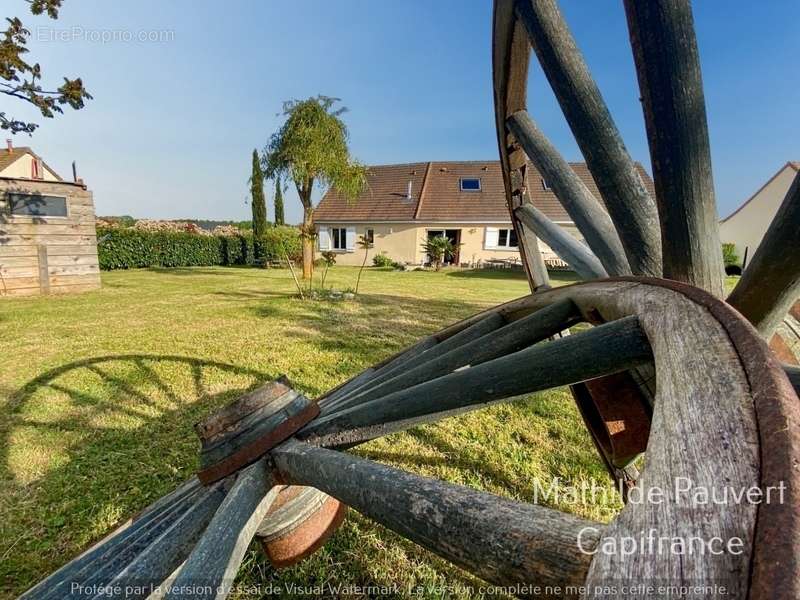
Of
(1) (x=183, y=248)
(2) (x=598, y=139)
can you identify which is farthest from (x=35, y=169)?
(2) (x=598, y=139)

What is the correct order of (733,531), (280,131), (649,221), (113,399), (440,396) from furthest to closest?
1. (280,131)
2. (113,399)
3. (649,221)
4. (440,396)
5. (733,531)

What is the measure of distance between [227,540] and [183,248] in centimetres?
2124

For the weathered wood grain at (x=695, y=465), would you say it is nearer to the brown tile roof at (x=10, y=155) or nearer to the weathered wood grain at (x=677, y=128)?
the weathered wood grain at (x=677, y=128)

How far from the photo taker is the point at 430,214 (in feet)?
68.8

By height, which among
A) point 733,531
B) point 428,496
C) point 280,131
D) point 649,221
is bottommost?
point 428,496

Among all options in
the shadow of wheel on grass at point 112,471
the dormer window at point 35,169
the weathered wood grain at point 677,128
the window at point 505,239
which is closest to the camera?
the weathered wood grain at point 677,128

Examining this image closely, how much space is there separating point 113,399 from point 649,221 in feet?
14.4

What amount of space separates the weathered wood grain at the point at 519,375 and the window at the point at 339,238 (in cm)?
2219

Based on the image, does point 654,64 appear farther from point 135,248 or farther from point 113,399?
point 135,248

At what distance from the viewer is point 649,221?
940 millimetres

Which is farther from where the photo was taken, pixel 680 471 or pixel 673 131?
pixel 673 131

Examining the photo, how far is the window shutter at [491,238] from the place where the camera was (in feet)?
67.4

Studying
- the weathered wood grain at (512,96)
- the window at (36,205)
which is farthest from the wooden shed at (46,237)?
the weathered wood grain at (512,96)

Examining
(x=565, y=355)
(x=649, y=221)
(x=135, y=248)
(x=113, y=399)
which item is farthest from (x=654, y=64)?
(x=135, y=248)
